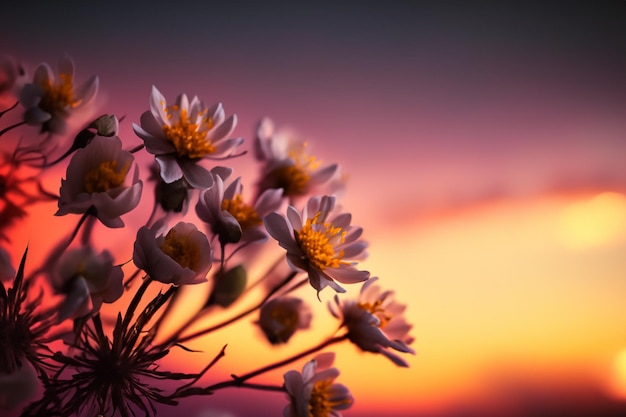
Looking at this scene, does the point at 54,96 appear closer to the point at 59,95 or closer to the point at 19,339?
the point at 59,95

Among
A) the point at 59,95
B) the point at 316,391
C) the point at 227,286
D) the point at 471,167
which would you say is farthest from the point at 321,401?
the point at 471,167

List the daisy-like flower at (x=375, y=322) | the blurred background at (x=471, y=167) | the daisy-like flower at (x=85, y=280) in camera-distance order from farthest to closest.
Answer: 1. the blurred background at (x=471, y=167)
2. the daisy-like flower at (x=375, y=322)
3. the daisy-like flower at (x=85, y=280)

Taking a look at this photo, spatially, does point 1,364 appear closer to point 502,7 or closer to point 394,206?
point 394,206

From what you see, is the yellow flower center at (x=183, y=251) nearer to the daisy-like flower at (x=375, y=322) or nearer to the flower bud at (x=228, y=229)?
the flower bud at (x=228, y=229)

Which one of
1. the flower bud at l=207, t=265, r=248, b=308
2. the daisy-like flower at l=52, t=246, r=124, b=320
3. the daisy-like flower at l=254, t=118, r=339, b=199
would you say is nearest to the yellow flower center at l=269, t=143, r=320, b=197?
the daisy-like flower at l=254, t=118, r=339, b=199

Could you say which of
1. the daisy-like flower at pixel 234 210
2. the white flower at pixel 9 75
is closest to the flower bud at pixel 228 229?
the daisy-like flower at pixel 234 210

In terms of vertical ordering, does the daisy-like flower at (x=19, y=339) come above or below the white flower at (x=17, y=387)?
above
